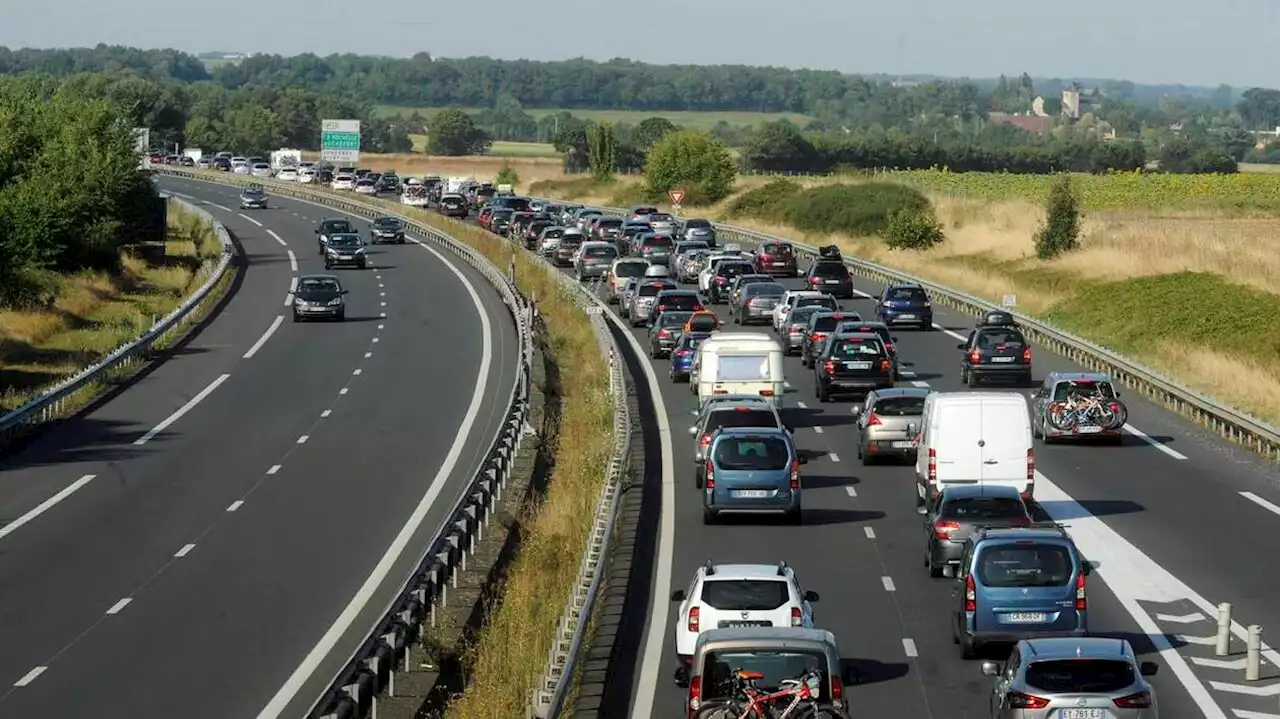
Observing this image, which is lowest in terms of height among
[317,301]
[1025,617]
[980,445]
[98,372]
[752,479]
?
[317,301]

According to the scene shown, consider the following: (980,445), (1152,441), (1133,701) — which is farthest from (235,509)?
(1133,701)

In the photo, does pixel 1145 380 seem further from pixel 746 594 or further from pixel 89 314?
pixel 89 314

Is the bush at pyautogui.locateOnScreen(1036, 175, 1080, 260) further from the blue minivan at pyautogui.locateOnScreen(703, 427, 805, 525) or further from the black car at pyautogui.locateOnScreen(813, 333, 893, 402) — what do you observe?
the blue minivan at pyautogui.locateOnScreen(703, 427, 805, 525)

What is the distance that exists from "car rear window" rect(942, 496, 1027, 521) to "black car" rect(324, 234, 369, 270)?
Answer: 61.3m

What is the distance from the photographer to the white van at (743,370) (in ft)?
145

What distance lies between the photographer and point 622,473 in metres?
35.3

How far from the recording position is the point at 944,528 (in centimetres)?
2803

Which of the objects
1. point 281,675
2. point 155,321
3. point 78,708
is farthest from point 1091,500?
point 155,321

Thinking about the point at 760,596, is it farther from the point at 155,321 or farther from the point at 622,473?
the point at 155,321

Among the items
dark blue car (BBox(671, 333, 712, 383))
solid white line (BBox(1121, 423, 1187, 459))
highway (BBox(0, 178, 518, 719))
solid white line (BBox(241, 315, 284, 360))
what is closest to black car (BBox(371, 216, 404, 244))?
solid white line (BBox(241, 315, 284, 360))

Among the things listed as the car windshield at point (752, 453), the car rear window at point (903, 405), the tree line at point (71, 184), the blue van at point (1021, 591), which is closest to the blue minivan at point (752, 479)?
the car windshield at point (752, 453)

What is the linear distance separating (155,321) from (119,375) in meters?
11.9

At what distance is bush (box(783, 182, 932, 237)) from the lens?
112438 mm

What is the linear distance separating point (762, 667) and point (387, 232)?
8658 centimetres
